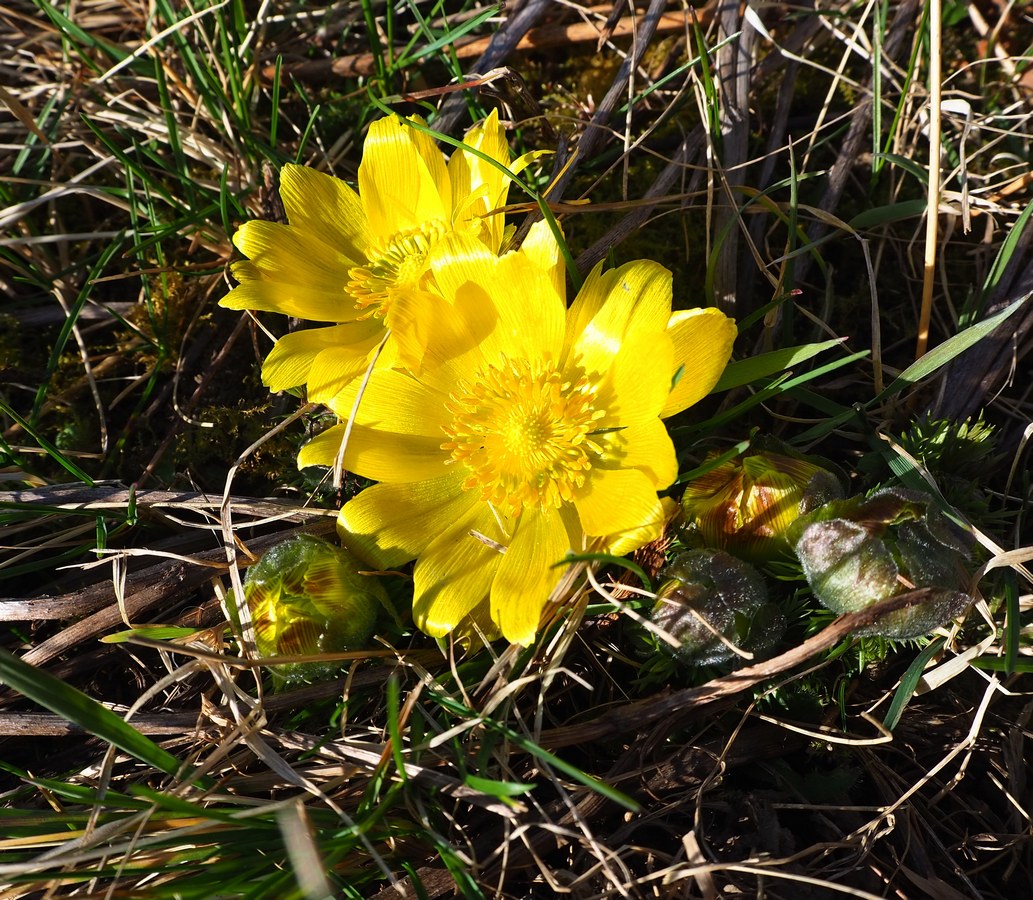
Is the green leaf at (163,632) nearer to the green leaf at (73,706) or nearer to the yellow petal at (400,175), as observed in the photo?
the green leaf at (73,706)

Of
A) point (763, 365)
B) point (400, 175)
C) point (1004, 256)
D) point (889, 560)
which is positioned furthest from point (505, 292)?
point (1004, 256)

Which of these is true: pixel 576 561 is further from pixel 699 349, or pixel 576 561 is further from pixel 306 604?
pixel 306 604

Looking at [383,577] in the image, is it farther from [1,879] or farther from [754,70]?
[754,70]

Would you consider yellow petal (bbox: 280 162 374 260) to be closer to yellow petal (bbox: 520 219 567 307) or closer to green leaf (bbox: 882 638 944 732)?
yellow petal (bbox: 520 219 567 307)

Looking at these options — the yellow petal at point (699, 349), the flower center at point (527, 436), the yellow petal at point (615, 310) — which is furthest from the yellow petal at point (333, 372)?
the yellow petal at point (699, 349)

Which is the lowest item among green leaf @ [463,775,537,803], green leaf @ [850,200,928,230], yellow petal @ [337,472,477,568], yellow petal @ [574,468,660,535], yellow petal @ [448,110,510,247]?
green leaf @ [463,775,537,803]

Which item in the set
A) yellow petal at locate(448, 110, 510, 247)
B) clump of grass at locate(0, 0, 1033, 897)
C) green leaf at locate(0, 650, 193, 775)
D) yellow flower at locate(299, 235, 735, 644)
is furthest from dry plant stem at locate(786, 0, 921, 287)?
green leaf at locate(0, 650, 193, 775)

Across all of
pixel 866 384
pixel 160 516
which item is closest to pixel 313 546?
pixel 160 516
